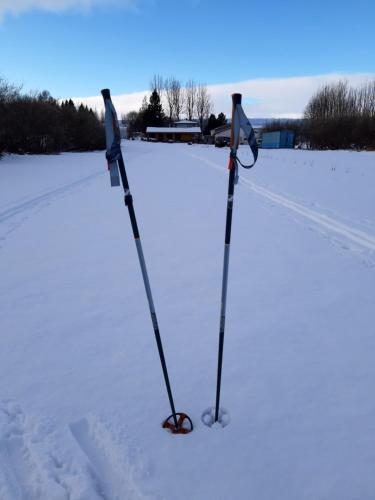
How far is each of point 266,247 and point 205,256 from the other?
1.17 metres

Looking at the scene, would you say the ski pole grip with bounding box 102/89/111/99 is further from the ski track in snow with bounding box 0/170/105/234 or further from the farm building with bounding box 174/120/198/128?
the farm building with bounding box 174/120/198/128

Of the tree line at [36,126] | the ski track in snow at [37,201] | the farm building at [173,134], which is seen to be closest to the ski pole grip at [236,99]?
the ski track in snow at [37,201]

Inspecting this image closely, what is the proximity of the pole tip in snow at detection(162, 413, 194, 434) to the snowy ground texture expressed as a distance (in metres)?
0.04

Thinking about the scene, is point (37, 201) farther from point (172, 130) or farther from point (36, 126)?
point (172, 130)

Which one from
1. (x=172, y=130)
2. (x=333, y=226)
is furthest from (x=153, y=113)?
(x=333, y=226)

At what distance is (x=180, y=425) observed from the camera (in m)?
2.35

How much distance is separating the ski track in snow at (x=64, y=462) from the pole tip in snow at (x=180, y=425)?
1.01ft

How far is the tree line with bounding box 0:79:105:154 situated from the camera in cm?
2695

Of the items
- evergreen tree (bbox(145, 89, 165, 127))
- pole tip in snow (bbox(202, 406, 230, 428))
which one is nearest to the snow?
evergreen tree (bbox(145, 89, 165, 127))

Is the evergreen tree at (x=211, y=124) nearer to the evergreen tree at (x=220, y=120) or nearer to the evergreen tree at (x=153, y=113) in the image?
the evergreen tree at (x=220, y=120)

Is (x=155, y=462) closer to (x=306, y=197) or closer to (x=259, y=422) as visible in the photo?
(x=259, y=422)

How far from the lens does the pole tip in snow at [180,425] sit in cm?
231

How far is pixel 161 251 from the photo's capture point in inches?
227

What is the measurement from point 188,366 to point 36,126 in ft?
110
